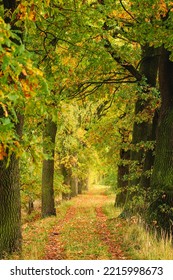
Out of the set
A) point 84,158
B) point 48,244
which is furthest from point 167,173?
point 84,158

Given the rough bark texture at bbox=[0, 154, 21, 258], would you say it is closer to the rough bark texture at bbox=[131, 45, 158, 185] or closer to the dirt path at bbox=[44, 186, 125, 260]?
the dirt path at bbox=[44, 186, 125, 260]

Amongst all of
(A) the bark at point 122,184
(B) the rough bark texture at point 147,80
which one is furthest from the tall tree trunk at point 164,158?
(A) the bark at point 122,184

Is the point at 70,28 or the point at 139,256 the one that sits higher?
the point at 70,28

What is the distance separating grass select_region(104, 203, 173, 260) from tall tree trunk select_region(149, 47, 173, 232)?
0.60m

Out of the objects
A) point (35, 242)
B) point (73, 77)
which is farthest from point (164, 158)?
point (73, 77)

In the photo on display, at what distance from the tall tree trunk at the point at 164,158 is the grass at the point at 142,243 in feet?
1.95

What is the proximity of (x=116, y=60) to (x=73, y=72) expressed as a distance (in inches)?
91.0

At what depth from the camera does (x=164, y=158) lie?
11.4m

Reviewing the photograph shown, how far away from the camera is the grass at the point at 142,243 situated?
8.65 metres

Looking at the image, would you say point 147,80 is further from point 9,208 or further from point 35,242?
point 9,208

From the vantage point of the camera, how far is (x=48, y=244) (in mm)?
11648

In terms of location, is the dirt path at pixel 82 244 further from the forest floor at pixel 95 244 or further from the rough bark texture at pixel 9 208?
the rough bark texture at pixel 9 208

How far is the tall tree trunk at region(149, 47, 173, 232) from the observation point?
10.9m
